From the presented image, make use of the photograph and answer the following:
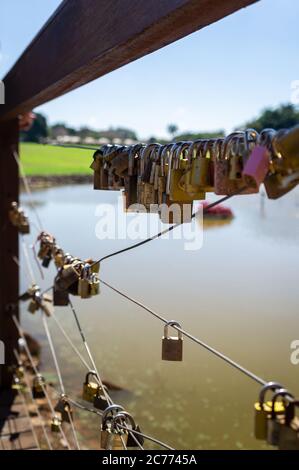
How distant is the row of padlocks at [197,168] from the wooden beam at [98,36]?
0.20m

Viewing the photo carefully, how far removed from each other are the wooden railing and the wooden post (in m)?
0.35

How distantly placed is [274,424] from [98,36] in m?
0.87

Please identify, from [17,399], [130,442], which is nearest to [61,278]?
[130,442]

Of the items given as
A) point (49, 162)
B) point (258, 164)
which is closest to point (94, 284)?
point (258, 164)

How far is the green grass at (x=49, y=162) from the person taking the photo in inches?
1211

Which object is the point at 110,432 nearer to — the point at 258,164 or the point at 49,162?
the point at 258,164

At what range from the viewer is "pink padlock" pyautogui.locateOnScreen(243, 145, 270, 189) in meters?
0.63

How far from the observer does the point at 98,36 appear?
3.54 feet

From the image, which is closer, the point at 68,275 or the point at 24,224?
the point at 68,275

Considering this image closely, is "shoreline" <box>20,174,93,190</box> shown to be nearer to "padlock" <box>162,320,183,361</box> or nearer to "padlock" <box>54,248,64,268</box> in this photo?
"padlock" <box>54,248,64,268</box>

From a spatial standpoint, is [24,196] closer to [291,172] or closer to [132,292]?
[132,292]

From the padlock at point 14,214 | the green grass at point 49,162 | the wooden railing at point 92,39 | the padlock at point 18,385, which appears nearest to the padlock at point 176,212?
the wooden railing at point 92,39

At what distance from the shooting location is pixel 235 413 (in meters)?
3.16

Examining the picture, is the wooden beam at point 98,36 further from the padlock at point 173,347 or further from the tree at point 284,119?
the padlock at point 173,347
